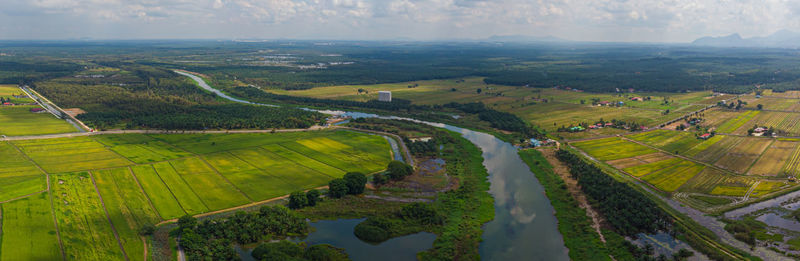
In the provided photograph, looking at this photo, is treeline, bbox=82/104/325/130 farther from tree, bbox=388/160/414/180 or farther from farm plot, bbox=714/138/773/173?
farm plot, bbox=714/138/773/173

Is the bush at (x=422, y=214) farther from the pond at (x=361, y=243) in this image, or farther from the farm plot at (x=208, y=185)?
the farm plot at (x=208, y=185)

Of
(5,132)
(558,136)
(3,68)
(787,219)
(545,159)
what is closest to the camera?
(787,219)

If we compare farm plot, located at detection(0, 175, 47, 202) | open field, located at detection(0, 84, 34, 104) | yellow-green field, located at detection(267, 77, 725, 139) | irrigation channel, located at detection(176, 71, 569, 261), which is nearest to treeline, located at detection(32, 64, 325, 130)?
open field, located at detection(0, 84, 34, 104)

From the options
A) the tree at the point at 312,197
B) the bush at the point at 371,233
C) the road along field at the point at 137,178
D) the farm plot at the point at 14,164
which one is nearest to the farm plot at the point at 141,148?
the road along field at the point at 137,178

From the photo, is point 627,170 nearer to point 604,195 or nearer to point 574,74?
point 604,195

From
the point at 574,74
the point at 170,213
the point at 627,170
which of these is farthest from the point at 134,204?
the point at 574,74

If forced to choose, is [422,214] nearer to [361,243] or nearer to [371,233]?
[371,233]
